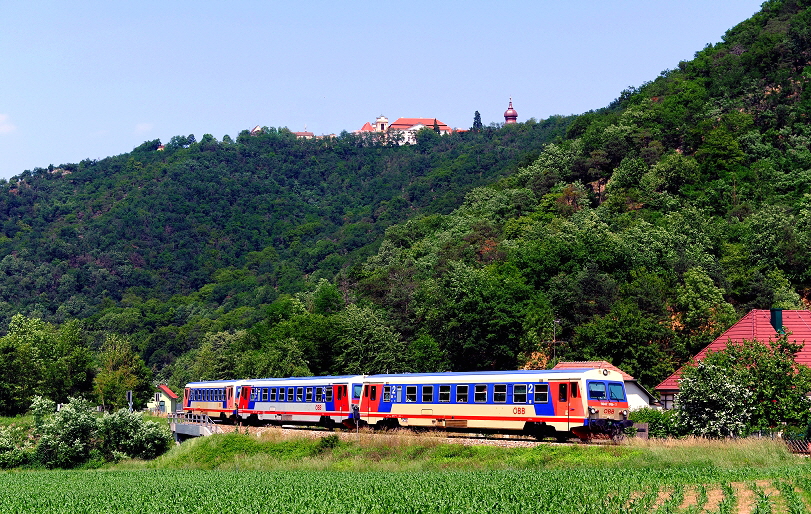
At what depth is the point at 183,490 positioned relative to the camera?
101ft

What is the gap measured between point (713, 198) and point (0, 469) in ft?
212

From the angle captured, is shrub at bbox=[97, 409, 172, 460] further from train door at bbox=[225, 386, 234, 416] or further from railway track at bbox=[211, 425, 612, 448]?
railway track at bbox=[211, 425, 612, 448]

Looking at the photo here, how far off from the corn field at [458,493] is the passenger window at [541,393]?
5.87 metres

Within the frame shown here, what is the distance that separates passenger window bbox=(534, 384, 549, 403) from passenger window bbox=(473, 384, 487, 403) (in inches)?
98.7

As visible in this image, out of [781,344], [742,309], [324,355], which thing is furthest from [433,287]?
[781,344]

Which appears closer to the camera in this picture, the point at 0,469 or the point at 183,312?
the point at 0,469

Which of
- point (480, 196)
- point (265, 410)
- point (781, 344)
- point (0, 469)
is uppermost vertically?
point (480, 196)

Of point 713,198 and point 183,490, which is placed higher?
point 713,198

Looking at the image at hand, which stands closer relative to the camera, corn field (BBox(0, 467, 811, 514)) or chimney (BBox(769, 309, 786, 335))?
corn field (BBox(0, 467, 811, 514))

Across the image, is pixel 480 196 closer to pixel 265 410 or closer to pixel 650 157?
pixel 650 157

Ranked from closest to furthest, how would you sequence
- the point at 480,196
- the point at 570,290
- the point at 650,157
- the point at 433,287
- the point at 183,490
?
the point at 183,490 < the point at 570,290 < the point at 433,287 < the point at 650,157 < the point at 480,196

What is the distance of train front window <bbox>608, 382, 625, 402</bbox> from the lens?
3506 centimetres

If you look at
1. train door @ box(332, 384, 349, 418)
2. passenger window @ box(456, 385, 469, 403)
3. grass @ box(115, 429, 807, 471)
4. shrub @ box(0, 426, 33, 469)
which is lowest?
shrub @ box(0, 426, 33, 469)

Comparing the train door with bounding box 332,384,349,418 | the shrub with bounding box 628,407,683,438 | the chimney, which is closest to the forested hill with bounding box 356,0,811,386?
the chimney
